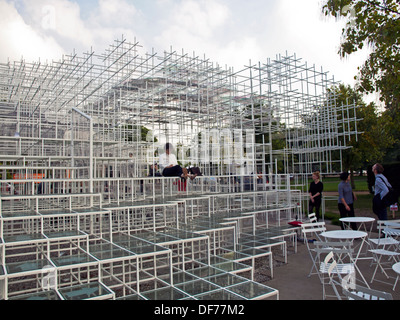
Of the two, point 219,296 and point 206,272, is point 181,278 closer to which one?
point 206,272

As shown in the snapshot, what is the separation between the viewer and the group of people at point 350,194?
22.0 feet

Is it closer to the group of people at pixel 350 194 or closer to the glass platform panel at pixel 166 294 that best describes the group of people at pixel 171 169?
the group of people at pixel 350 194

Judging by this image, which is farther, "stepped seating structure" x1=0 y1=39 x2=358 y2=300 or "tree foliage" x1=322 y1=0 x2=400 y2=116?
"tree foliage" x1=322 y1=0 x2=400 y2=116

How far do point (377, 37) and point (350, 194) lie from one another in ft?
11.5

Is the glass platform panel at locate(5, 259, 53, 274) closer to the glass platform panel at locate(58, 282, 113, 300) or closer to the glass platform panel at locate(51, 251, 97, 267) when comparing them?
the glass platform panel at locate(51, 251, 97, 267)

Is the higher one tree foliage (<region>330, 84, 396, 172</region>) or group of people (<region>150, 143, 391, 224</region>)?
tree foliage (<region>330, 84, 396, 172</region>)

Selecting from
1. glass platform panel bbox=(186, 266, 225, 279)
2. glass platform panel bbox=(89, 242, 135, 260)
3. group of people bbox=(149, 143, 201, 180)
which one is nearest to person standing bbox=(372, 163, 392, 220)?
group of people bbox=(149, 143, 201, 180)

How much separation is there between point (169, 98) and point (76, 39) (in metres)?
9.00

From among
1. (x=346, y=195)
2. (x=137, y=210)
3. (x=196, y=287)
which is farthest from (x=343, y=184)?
(x=196, y=287)

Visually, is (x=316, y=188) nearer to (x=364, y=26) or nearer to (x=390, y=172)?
(x=364, y=26)

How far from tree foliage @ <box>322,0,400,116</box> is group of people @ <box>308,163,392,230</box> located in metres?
1.50

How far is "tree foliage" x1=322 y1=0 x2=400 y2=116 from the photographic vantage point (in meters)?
6.00
